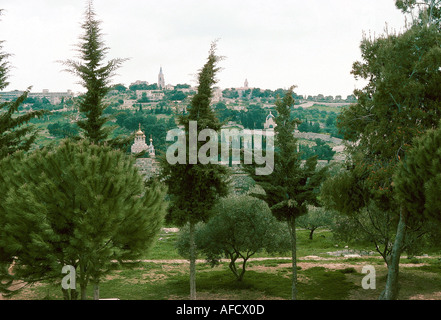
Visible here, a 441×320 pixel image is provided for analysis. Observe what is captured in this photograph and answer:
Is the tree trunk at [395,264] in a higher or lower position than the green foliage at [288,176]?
lower

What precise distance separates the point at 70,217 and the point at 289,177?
1414cm

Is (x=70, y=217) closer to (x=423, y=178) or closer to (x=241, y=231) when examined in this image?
(x=423, y=178)

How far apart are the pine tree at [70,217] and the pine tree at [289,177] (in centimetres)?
1084

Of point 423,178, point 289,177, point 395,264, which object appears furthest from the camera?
point 289,177

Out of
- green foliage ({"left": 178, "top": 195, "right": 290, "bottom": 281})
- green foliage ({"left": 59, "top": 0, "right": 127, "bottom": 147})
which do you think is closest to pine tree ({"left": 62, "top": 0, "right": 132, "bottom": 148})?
green foliage ({"left": 59, "top": 0, "right": 127, "bottom": 147})

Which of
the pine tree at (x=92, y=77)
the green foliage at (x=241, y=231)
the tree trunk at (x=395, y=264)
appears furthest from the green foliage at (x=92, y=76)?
the tree trunk at (x=395, y=264)

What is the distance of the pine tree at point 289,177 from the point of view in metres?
23.0

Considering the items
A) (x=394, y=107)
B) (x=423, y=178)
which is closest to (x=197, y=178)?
(x=394, y=107)

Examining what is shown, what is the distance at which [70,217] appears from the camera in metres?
13.1

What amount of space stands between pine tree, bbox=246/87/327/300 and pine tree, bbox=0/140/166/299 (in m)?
→ 10.8

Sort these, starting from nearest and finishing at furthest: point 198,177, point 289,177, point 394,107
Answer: point 394,107 → point 198,177 → point 289,177

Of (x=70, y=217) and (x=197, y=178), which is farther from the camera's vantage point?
(x=197, y=178)

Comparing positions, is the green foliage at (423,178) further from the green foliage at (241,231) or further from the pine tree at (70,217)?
the green foliage at (241,231)

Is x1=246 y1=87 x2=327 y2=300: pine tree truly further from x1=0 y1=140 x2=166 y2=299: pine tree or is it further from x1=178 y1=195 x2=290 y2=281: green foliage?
x1=0 y1=140 x2=166 y2=299: pine tree
